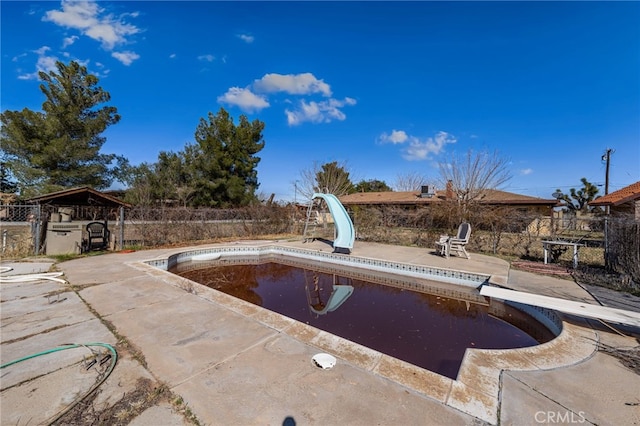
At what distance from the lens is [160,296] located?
457 cm

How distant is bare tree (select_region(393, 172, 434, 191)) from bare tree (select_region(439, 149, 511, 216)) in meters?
12.3

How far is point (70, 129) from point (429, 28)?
20292 millimetres

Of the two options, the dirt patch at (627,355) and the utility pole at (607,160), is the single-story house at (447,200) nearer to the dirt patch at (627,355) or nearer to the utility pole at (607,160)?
the utility pole at (607,160)

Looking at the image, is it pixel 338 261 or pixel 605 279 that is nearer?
pixel 605 279

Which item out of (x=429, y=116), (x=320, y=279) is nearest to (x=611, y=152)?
(x=429, y=116)

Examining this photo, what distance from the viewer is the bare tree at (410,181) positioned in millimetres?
32406

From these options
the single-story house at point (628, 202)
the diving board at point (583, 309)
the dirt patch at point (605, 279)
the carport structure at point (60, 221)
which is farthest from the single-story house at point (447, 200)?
the carport structure at point (60, 221)

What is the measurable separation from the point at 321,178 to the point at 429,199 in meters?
11.2

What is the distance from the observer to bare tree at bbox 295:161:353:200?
94.6 feet

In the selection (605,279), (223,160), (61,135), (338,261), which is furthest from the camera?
(223,160)

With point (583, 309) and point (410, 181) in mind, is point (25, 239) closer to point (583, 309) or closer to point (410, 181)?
point (583, 309)

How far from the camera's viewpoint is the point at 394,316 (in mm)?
4898

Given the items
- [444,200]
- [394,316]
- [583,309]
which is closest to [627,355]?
[583,309]

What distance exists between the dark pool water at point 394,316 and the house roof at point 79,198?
419 centimetres
